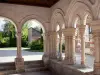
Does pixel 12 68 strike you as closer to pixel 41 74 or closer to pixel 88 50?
pixel 41 74

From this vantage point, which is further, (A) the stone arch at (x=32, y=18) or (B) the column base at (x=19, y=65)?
(A) the stone arch at (x=32, y=18)

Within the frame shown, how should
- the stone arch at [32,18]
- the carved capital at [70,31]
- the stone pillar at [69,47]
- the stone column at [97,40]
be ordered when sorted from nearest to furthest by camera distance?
the stone column at [97,40], the carved capital at [70,31], the stone pillar at [69,47], the stone arch at [32,18]

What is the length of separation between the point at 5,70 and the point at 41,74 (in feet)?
5.54

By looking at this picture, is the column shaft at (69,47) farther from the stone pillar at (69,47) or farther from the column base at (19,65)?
the column base at (19,65)

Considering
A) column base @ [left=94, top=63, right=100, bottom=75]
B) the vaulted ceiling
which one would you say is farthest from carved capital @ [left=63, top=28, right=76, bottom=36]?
column base @ [left=94, top=63, right=100, bottom=75]

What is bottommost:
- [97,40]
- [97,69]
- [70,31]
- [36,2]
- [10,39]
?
[97,69]

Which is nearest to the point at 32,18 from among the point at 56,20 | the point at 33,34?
the point at 56,20

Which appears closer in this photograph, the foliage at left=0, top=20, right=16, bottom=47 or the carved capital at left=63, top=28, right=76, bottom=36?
the carved capital at left=63, top=28, right=76, bottom=36

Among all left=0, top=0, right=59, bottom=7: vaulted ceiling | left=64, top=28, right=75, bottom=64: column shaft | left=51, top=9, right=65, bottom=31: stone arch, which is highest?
left=0, top=0, right=59, bottom=7: vaulted ceiling

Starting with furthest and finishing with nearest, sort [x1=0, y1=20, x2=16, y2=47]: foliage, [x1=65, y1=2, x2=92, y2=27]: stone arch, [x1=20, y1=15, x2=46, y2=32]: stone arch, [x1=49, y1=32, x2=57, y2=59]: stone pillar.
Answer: [x1=0, y1=20, x2=16, y2=47]: foliage
[x1=49, y1=32, x2=57, y2=59]: stone pillar
[x1=20, y1=15, x2=46, y2=32]: stone arch
[x1=65, y1=2, x2=92, y2=27]: stone arch

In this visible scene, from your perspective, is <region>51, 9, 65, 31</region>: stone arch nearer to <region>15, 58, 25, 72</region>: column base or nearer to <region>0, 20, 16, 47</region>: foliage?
<region>15, 58, 25, 72</region>: column base

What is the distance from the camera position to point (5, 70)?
7.29 metres

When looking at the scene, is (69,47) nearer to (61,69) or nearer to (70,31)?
(70,31)

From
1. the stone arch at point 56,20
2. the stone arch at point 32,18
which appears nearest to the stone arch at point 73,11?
the stone arch at point 56,20
